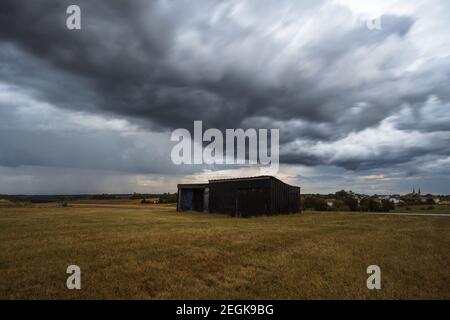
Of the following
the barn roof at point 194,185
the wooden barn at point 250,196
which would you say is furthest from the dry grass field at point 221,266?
the barn roof at point 194,185

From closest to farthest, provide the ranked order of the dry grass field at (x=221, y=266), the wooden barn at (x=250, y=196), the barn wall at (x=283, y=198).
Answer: the dry grass field at (x=221, y=266)
the wooden barn at (x=250, y=196)
the barn wall at (x=283, y=198)

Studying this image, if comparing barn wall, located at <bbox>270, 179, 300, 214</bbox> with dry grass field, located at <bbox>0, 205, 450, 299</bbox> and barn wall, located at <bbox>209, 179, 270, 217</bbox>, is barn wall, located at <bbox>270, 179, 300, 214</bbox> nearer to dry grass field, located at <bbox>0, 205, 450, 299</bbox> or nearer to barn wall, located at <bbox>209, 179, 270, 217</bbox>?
barn wall, located at <bbox>209, 179, 270, 217</bbox>

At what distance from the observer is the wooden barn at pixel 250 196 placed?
3112 centimetres

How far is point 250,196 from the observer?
3222cm

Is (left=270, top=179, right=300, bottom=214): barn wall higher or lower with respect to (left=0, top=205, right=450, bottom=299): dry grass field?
higher

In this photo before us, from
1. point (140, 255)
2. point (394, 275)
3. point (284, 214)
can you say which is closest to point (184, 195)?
point (284, 214)

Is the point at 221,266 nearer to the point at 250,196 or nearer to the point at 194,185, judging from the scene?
the point at 250,196

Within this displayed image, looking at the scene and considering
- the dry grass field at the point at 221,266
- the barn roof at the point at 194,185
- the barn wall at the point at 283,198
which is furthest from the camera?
the barn roof at the point at 194,185

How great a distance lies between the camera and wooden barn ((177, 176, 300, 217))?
102 feet

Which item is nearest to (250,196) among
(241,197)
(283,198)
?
(241,197)

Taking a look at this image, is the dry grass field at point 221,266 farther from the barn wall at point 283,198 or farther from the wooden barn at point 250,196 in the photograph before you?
the barn wall at point 283,198

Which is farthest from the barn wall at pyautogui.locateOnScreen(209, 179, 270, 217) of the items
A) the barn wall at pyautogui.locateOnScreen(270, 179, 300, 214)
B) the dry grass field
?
the dry grass field
